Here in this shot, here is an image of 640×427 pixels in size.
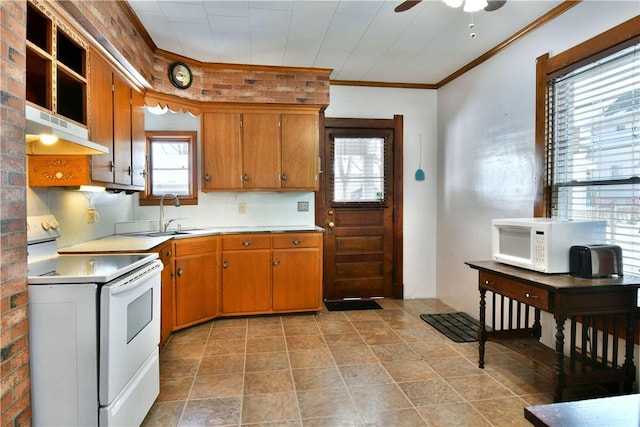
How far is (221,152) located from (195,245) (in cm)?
103

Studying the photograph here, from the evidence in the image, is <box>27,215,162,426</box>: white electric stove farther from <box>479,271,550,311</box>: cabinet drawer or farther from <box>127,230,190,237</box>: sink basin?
<box>479,271,550,311</box>: cabinet drawer

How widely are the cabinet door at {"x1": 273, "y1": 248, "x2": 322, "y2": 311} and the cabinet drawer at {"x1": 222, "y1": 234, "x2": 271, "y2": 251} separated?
0.47 ft

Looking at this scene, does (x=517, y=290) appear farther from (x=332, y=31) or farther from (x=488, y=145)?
(x=332, y=31)

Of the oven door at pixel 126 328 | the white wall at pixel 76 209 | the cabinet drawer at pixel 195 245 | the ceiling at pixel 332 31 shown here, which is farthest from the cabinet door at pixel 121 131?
the oven door at pixel 126 328

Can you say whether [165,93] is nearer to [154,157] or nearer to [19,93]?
[154,157]

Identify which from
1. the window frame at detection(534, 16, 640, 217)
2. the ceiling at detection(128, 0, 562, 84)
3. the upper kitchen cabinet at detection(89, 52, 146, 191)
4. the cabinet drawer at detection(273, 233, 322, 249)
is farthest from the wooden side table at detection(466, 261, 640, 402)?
the upper kitchen cabinet at detection(89, 52, 146, 191)

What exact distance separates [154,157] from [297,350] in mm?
2593

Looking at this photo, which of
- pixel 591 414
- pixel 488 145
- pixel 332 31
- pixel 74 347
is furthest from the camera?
pixel 488 145

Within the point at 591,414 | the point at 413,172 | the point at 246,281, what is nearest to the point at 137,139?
the point at 246,281

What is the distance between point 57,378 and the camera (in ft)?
5.18

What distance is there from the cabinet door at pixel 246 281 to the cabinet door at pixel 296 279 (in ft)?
0.31

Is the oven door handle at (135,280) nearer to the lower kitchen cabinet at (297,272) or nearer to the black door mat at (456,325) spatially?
the lower kitchen cabinet at (297,272)

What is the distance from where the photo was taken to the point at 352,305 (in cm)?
421

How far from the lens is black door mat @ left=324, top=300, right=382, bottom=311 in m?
4.09
